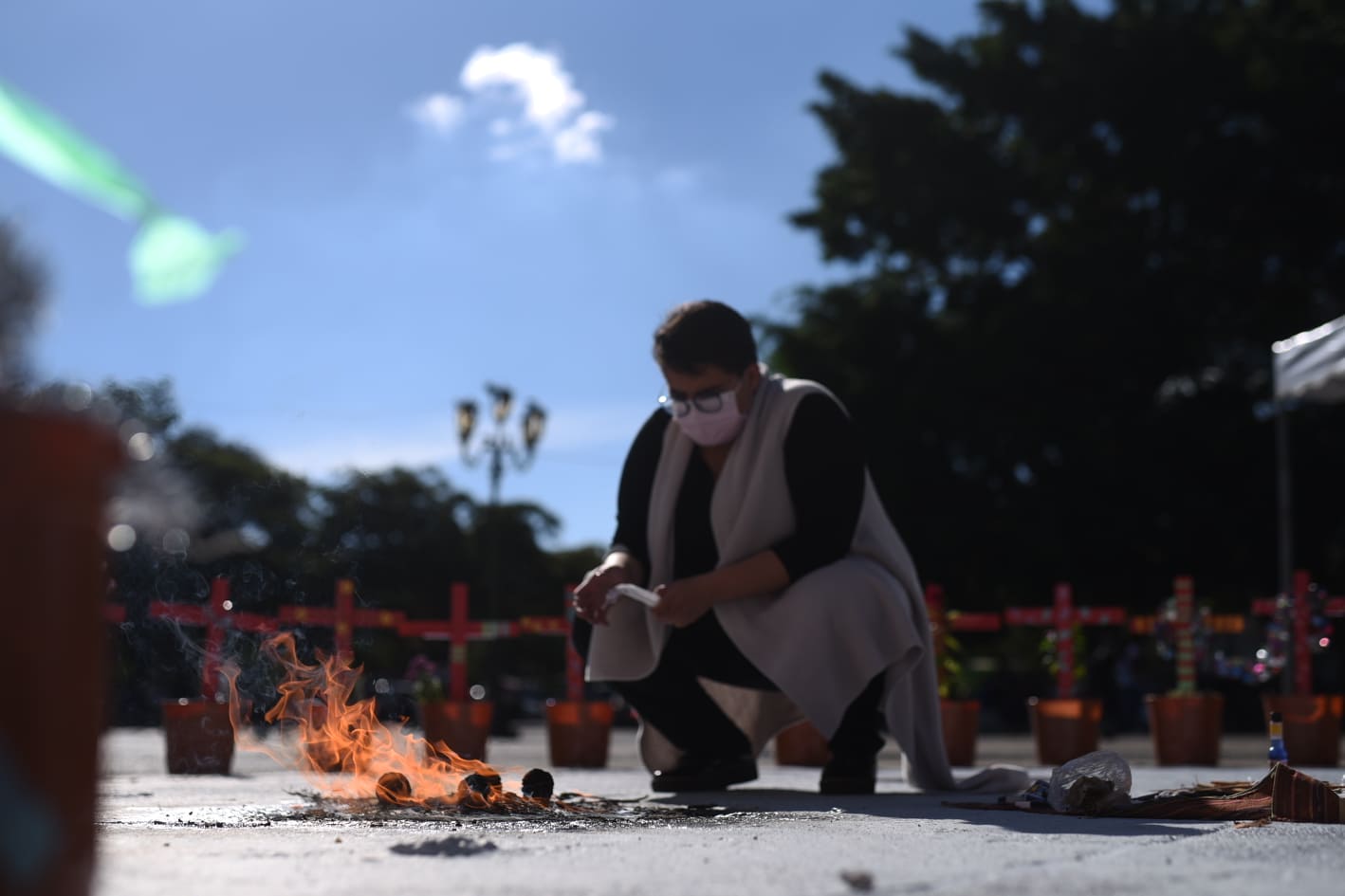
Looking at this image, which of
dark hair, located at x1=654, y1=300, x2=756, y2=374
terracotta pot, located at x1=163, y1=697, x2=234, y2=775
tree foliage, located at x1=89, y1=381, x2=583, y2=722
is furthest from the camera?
terracotta pot, located at x1=163, y1=697, x2=234, y2=775

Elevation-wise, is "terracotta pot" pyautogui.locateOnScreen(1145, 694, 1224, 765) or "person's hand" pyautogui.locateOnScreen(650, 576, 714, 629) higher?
"person's hand" pyautogui.locateOnScreen(650, 576, 714, 629)

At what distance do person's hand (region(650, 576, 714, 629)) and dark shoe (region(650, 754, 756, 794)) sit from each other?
680mm

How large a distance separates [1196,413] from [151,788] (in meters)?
17.9

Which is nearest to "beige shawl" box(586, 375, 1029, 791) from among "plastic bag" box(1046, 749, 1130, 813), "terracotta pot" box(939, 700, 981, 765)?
"plastic bag" box(1046, 749, 1130, 813)

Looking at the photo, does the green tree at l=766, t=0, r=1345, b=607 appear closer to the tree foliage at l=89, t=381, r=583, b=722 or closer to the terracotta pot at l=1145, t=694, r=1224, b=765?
the tree foliage at l=89, t=381, r=583, b=722

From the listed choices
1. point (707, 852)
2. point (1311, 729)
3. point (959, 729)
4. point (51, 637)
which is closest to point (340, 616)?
point (959, 729)

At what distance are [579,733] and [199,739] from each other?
2.24 m

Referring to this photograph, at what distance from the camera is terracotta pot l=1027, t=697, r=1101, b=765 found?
8695 mm

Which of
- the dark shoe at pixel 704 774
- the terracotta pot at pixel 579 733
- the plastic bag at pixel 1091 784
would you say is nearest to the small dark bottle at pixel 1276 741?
the plastic bag at pixel 1091 784

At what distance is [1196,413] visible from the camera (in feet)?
69.4

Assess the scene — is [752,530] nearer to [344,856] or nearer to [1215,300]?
[344,856]

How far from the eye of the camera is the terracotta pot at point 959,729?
348 inches

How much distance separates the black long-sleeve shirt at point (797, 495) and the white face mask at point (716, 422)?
0.15 m

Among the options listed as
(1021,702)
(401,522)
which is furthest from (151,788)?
(401,522)
